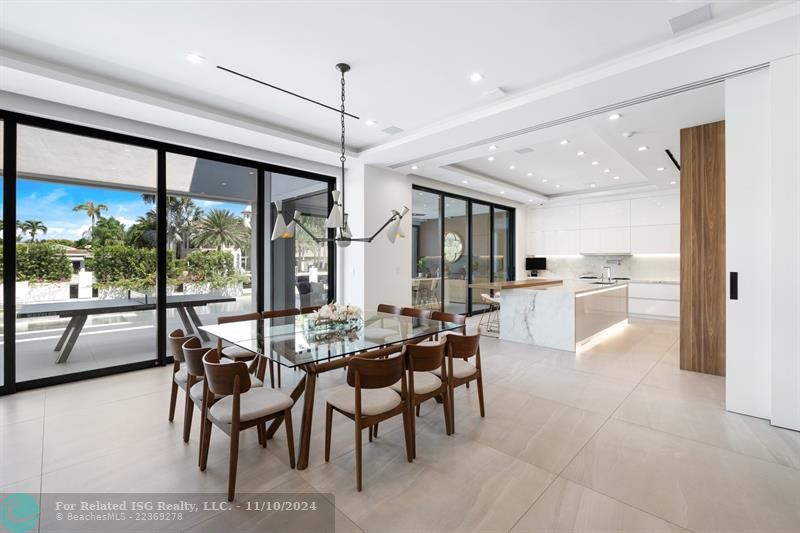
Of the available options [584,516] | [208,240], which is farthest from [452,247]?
[584,516]

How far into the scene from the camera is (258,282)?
5.23 metres

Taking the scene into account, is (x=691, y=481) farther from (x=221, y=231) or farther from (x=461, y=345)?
(x=221, y=231)

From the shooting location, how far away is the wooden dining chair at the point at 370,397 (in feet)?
7.07

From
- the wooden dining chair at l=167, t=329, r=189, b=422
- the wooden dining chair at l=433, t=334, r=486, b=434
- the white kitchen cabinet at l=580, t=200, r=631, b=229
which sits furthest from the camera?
the white kitchen cabinet at l=580, t=200, r=631, b=229

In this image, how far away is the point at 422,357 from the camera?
2461mm

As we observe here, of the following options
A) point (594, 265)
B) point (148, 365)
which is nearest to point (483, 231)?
point (594, 265)

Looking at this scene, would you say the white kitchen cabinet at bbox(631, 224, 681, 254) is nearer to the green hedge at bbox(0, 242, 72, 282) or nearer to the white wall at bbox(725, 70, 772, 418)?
the white wall at bbox(725, 70, 772, 418)

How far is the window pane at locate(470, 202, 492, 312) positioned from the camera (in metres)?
8.42

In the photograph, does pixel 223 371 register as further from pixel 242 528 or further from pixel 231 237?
pixel 231 237

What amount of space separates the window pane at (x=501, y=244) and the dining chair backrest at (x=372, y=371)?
720 centimetres

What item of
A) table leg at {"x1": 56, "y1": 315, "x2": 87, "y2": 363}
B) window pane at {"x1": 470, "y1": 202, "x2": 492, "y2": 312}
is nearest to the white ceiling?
table leg at {"x1": 56, "y1": 315, "x2": 87, "y2": 363}

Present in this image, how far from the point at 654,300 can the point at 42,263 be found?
33.3 ft

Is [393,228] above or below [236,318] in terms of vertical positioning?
above

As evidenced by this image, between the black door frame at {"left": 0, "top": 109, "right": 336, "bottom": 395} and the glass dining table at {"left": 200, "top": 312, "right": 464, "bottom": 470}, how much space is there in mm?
1759
